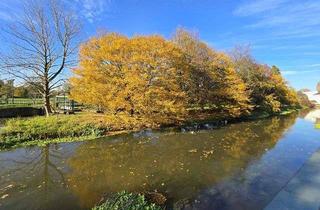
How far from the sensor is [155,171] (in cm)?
930

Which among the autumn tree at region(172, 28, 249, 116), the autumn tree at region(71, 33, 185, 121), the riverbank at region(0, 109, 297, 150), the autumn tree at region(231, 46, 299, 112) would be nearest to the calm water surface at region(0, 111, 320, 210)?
the riverbank at region(0, 109, 297, 150)

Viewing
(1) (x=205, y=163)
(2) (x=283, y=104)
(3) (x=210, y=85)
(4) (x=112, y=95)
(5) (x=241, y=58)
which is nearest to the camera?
(1) (x=205, y=163)

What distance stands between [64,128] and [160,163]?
761 cm

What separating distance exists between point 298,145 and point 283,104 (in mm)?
35072

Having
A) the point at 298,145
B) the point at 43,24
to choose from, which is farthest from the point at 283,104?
the point at 43,24

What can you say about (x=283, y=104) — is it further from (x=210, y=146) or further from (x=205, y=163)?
(x=205, y=163)

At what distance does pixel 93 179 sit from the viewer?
8469 mm

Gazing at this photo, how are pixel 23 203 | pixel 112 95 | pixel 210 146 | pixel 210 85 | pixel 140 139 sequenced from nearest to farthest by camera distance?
pixel 23 203 < pixel 210 146 < pixel 140 139 < pixel 112 95 < pixel 210 85

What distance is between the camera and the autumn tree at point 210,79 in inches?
993

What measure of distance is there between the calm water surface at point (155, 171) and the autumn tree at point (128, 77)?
3.46 m

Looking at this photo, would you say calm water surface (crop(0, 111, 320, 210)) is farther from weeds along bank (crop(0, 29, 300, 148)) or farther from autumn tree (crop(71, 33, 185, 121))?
autumn tree (crop(71, 33, 185, 121))

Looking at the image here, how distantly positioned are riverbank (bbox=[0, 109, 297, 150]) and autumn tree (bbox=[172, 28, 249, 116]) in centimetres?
711

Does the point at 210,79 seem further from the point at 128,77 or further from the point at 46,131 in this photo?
the point at 46,131

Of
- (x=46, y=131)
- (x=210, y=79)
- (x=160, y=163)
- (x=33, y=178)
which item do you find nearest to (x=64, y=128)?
(x=46, y=131)
